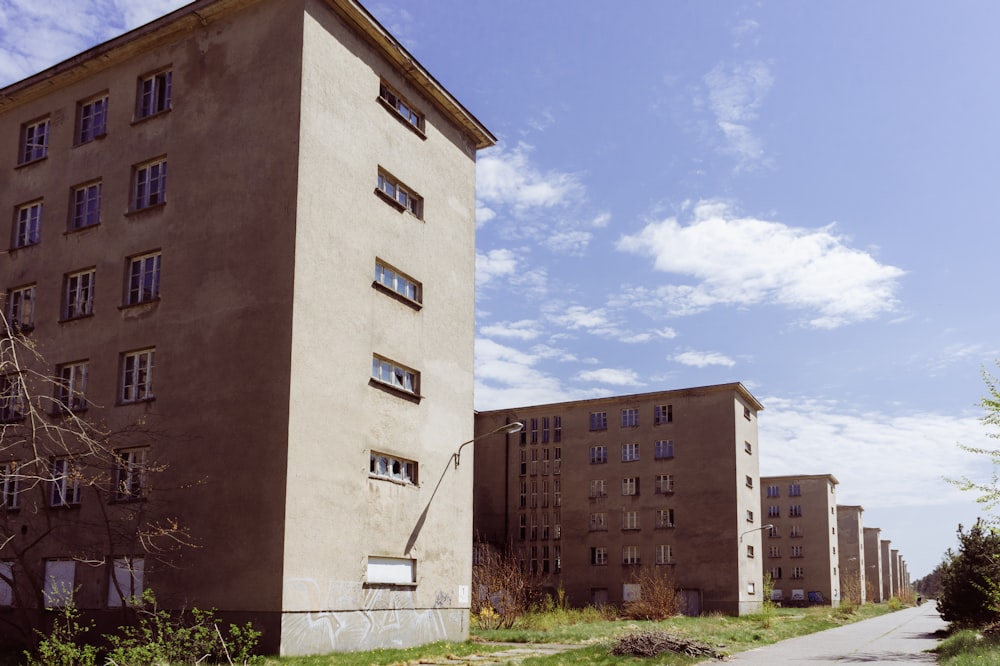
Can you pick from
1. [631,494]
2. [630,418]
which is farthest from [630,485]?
[630,418]

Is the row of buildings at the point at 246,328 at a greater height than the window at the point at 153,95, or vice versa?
the window at the point at 153,95

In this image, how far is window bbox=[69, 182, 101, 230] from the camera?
28172 millimetres

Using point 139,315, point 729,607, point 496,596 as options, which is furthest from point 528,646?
point 729,607

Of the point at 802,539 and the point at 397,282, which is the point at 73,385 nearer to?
the point at 397,282

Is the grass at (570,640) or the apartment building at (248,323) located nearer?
the grass at (570,640)

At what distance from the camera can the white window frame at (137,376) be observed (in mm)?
25453

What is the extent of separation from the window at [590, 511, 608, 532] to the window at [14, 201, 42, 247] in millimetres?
44752

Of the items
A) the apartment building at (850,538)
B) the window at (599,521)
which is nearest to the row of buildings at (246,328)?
the window at (599,521)

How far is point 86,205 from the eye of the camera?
28.5 m

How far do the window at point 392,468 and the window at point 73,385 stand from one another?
8398mm

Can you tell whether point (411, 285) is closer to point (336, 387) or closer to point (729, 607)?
point (336, 387)

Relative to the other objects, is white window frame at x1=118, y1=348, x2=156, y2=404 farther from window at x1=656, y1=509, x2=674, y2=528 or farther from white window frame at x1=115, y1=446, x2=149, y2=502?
window at x1=656, y1=509, x2=674, y2=528

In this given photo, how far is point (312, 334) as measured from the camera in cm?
2409

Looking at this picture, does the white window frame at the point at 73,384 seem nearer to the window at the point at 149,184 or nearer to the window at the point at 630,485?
the window at the point at 149,184
